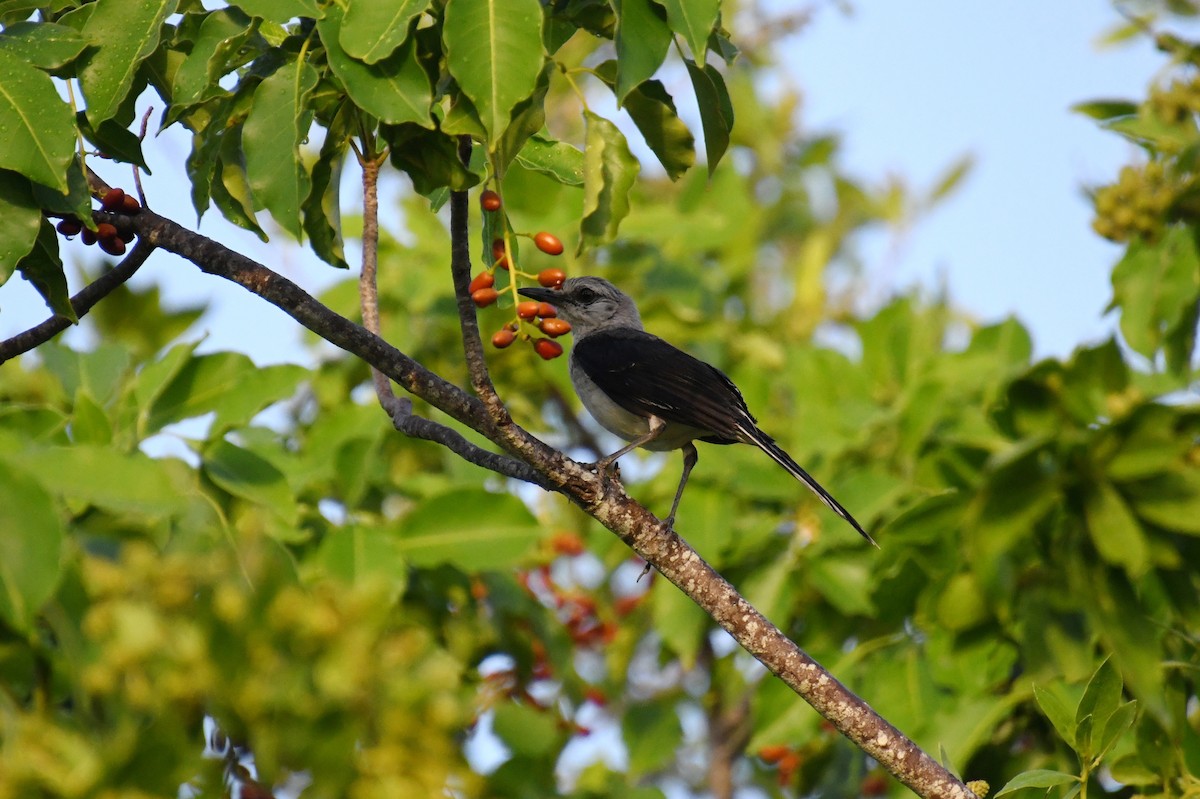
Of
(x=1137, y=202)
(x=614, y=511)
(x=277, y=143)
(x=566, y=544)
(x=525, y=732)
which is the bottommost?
(x=566, y=544)

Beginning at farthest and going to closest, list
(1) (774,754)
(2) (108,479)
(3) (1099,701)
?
1. (1) (774,754)
2. (3) (1099,701)
3. (2) (108,479)

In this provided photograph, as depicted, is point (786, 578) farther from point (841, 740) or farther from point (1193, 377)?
point (1193, 377)

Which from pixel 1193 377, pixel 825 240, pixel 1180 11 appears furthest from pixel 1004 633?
pixel 825 240

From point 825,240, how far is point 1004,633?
471cm

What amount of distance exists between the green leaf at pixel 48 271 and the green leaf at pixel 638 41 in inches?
60.0

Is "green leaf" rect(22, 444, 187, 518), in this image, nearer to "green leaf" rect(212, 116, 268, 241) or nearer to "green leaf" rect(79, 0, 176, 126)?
"green leaf" rect(79, 0, 176, 126)

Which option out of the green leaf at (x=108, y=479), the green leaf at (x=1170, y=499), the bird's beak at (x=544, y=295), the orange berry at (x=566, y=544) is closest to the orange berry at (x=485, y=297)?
the green leaf at (x=108, y=479)

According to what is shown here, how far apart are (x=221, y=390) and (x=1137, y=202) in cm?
379

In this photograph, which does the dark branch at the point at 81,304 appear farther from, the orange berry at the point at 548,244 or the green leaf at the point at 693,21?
the green leaf at the point at 693,21

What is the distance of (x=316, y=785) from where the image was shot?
167 cm

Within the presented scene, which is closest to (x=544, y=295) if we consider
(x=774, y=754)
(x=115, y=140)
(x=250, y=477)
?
(x=774, y=754)

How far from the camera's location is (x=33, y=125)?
2836 mm

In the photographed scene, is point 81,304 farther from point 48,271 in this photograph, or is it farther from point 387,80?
point 387,80

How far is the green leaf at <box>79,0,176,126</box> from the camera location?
2.92m
